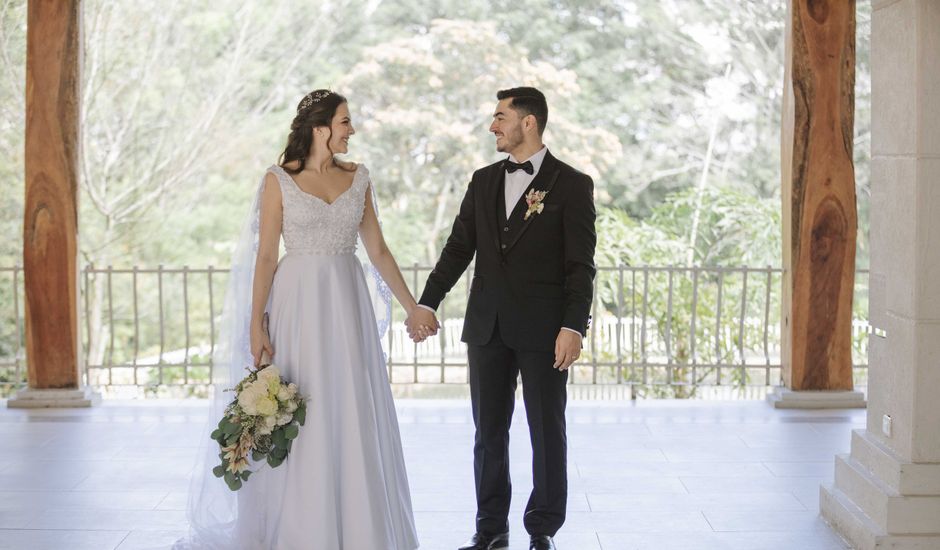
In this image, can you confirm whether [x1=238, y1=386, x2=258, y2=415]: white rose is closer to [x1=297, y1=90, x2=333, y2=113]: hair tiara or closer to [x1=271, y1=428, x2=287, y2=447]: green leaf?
[x1=271, y1=428, x2=287, y2=447]: green leaf

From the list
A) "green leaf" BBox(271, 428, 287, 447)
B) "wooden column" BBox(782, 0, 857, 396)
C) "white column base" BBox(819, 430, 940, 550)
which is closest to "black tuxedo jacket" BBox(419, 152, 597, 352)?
"green leaf" BBox(271, 428, 287, 447)

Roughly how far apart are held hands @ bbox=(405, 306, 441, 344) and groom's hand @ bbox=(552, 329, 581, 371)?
499 mm

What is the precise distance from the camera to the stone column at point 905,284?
4.09 meters

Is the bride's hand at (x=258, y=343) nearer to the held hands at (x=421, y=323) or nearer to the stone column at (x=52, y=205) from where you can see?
the held hands at (x=421, y=323)

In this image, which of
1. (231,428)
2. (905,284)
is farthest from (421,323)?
(905,284)

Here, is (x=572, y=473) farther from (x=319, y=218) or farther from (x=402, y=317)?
(x=402, y=317)

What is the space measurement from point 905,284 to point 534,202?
1.44 m

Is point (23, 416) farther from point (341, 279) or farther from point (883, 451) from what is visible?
point (883, 451)

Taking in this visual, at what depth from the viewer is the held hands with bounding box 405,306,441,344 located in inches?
169

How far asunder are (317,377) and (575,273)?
40.7 inches

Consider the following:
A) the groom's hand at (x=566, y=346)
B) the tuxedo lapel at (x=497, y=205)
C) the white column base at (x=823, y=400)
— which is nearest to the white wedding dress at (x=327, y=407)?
the tuxedo lapel at (x=497, y=205)

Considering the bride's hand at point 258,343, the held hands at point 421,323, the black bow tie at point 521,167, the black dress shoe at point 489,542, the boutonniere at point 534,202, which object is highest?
the black bow tie at point 521,167

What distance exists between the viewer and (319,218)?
4176mm

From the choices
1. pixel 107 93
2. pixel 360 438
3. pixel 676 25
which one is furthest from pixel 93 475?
pixel 676 25
